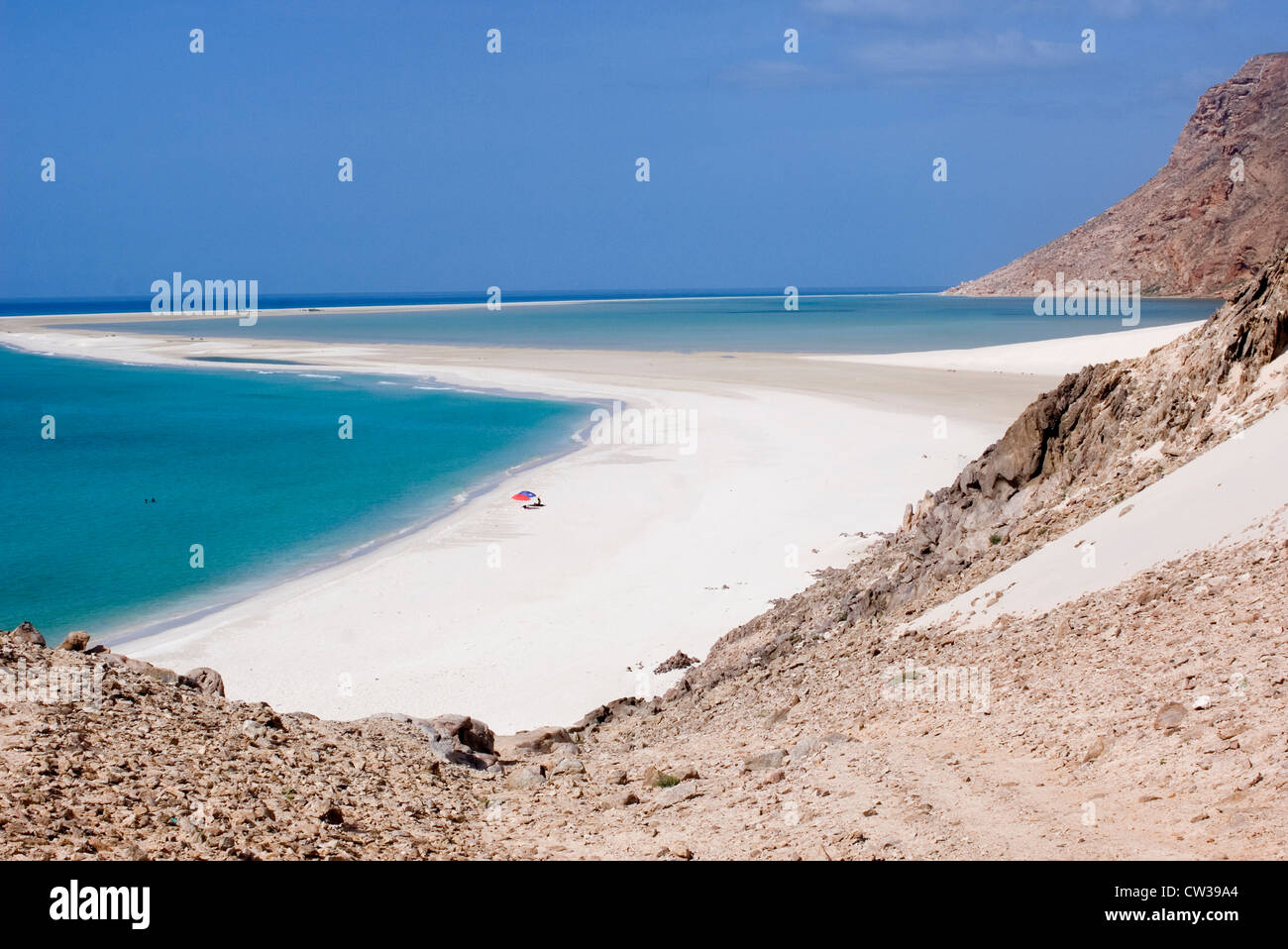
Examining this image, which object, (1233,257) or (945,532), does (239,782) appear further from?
(1233,257)

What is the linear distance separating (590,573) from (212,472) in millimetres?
18456

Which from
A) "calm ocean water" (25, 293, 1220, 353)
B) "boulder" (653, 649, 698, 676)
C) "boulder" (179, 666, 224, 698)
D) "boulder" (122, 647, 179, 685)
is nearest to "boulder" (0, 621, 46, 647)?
"boulder" (122, 647, 179, 685)

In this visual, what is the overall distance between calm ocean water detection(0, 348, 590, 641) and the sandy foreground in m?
1.97

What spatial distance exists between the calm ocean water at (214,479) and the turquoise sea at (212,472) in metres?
0.07

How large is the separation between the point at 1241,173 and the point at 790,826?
149 m

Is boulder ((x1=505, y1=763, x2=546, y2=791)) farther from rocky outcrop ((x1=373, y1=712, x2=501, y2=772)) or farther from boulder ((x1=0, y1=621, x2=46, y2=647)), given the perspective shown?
boulder ((x1=0, y1=621, x2=46, y2=647))

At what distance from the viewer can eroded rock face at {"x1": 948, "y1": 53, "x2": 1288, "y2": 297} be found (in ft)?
419

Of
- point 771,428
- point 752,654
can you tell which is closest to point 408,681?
point 752,654

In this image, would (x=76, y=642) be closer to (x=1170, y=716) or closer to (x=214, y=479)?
(x=1170, y=716)

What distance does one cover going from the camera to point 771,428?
1353 inches

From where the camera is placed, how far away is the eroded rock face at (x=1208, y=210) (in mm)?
127562

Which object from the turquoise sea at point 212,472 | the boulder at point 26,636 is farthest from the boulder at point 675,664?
the turquoise sea at point 212,472

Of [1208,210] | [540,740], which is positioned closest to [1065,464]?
[540,740]
